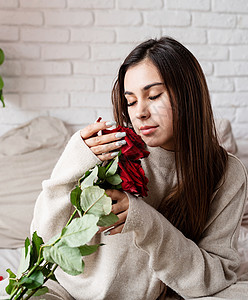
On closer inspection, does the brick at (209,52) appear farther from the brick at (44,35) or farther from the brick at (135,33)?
the brick at (44,35)

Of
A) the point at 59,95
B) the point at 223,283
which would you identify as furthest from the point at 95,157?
the point at 59,95

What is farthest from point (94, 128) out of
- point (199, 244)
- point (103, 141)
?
point (199, 244)

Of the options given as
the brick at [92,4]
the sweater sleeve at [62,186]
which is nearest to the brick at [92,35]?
the brick at [92,4]

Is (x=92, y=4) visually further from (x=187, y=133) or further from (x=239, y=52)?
(x=187, y=133)

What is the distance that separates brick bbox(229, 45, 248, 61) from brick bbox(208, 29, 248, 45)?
0.08ft

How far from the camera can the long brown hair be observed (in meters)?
1.10

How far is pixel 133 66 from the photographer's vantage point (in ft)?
3.72

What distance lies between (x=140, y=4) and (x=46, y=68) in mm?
550

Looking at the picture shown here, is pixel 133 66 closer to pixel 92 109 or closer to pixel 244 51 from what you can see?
pixel 92 109

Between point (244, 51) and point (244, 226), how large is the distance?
945 mm

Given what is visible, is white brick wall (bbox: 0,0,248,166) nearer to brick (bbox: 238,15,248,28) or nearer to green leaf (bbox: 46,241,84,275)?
brick (bbox: 238,15,248,28)

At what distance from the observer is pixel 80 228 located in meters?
0.65

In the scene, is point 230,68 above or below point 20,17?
below

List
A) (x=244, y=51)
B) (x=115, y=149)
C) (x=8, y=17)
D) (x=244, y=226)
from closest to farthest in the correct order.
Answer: (x=115, y=149)
(x=244, y=226)
(x=8, y=17)
(x=244, y=51)
